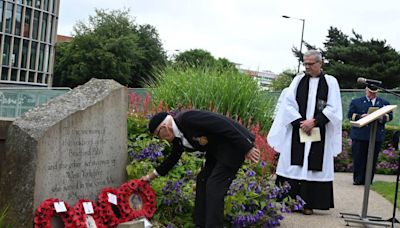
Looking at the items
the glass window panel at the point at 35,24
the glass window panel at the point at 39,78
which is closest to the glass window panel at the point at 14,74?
the glass window panel at the point at 39,78

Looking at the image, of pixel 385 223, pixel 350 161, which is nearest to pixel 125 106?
pixel 385 223

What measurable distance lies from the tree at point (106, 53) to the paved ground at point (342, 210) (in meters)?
41.6

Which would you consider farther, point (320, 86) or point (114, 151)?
point (320, 86)

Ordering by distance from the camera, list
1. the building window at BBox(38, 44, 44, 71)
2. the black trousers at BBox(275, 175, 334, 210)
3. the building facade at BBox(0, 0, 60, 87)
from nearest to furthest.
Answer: the black trousers at BBox(275, 175, 334, 210) < the building facade at BBox(0, 0, 60, 87) < the building window at BBox(38, 44, 44, 71)

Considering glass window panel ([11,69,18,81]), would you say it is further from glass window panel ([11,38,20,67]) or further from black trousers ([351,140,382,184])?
black trousers ([351,140,382,184])

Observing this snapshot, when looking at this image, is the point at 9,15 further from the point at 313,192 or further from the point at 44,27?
the point at 313,192

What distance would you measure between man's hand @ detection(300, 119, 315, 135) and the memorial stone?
229 centimetres

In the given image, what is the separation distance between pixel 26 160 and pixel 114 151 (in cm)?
115

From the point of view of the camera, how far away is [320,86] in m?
7.40

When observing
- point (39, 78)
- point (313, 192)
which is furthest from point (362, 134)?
point (39, 78)

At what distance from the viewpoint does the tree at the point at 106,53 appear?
53.0 metres

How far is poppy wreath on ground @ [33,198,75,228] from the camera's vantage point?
5016mm

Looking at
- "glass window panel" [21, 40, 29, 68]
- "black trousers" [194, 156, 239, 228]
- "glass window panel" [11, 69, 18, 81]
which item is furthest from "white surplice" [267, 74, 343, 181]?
"glass window panel" [21, 40, 29, 68]

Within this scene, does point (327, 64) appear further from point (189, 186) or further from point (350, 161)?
point (189, 186)
